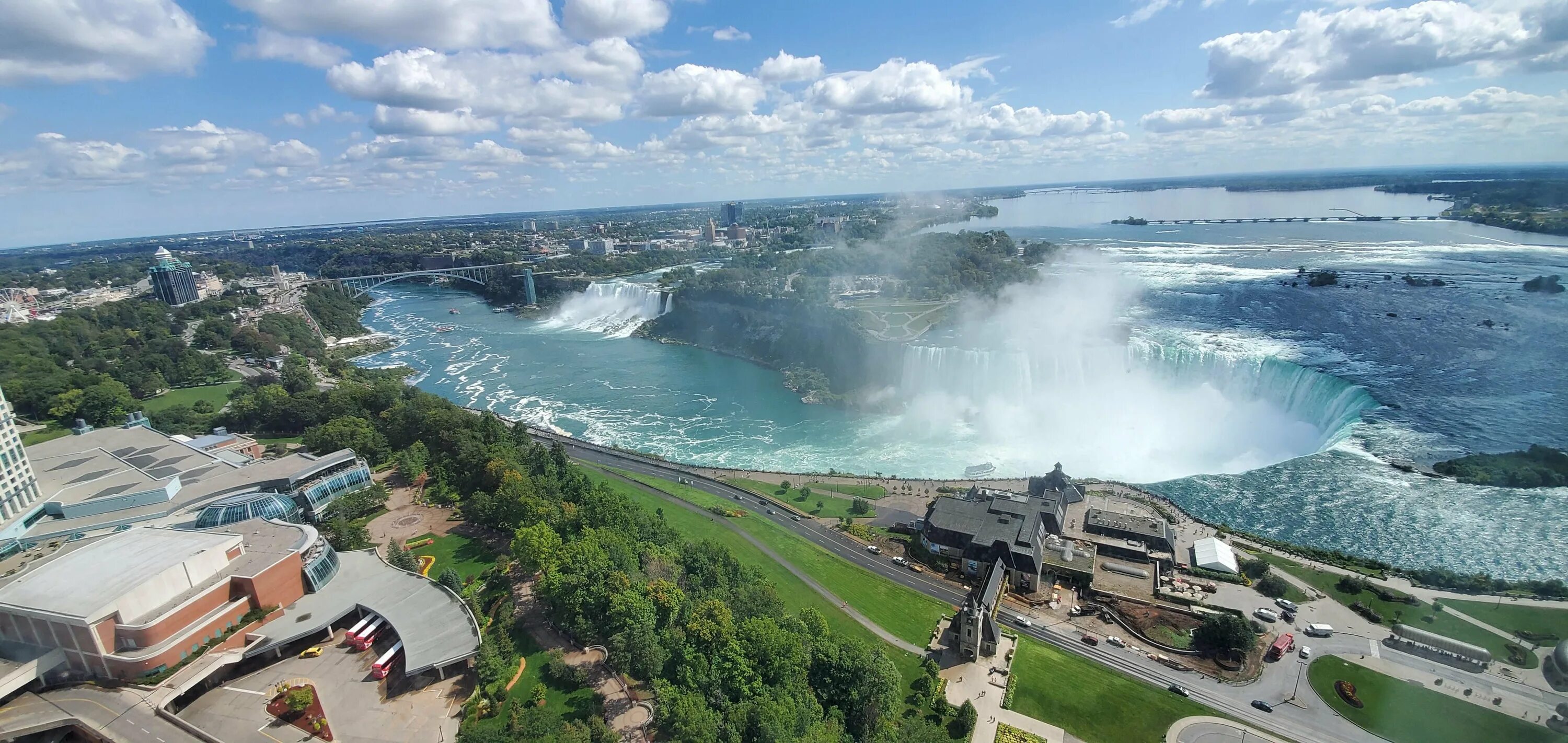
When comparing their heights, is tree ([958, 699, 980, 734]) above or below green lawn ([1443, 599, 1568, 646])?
below

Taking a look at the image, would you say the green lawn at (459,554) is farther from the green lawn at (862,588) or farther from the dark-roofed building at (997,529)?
the dark-roofed building at (997,529)

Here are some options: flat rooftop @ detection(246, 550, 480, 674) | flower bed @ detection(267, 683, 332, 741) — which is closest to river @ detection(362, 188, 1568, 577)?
flat rooftop @ detection(246, 550, 480, 674)

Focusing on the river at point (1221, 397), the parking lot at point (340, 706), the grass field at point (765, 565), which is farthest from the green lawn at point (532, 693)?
the river at point (1221, 397)

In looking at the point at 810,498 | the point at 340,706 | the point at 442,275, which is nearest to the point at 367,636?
the point at 340,706

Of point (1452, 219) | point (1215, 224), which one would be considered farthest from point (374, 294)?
point (1452, 219)

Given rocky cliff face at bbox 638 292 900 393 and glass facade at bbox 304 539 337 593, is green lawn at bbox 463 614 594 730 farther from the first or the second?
rocky cliff face at bbox 638 292 900 393

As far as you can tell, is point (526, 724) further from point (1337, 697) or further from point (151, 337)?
point (151, 337)

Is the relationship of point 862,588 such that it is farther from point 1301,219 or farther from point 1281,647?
point 1301,219
